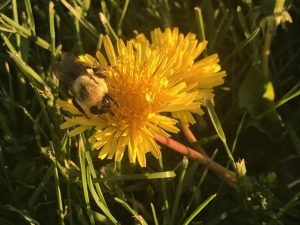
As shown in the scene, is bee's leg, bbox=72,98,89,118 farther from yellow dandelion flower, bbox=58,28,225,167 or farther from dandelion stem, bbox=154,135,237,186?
dandelion stem, bbox=154,135,237,186

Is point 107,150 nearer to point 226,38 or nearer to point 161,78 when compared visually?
point 161,78

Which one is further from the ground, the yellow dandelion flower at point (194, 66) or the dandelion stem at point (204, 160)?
the yellow dandelion flower at point (194, 66)

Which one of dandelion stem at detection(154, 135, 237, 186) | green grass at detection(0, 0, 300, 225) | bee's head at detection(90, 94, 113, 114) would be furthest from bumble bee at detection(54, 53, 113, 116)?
dandelion stem at detection(154, 135, 237, 186)

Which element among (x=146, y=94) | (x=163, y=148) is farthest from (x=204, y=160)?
(x=146, y=94)

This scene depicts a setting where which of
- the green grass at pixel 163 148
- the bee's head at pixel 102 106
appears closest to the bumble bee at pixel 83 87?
the bee's head at pixel 102 106

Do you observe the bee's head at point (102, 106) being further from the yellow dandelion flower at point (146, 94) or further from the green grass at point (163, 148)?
→ the green grass at point (163, 148)

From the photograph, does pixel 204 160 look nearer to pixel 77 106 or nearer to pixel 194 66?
pixel 194 66

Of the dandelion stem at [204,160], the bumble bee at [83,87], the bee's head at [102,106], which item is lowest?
the dandelion stem at [204,160]
